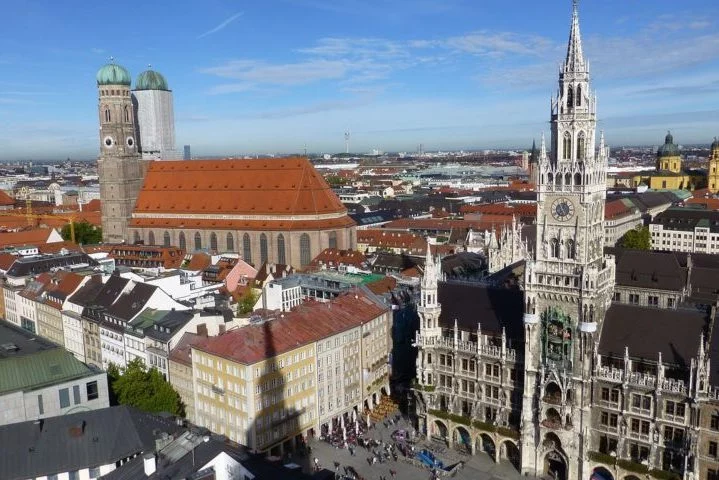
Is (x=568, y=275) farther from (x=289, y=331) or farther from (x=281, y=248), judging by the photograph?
(x=281, y=248)

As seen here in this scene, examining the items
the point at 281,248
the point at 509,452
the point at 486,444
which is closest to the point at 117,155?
the point at 281,248

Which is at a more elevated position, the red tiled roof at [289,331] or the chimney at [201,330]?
the red tiled roof at [289,331]

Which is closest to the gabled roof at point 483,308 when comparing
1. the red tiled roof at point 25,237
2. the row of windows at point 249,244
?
the row of windows at point 249,244

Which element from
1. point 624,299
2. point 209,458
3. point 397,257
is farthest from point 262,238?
point 209,458

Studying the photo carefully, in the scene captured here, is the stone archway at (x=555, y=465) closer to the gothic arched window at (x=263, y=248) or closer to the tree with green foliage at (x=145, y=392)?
the tree with green foliage at (x=145, y=392)

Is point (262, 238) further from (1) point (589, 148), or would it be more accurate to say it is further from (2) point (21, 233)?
(1) point (589, 148)

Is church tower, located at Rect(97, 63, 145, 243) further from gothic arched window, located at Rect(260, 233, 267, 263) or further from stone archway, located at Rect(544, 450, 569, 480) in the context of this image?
stone archway, located at Rect(544, 450, 569, 480)
